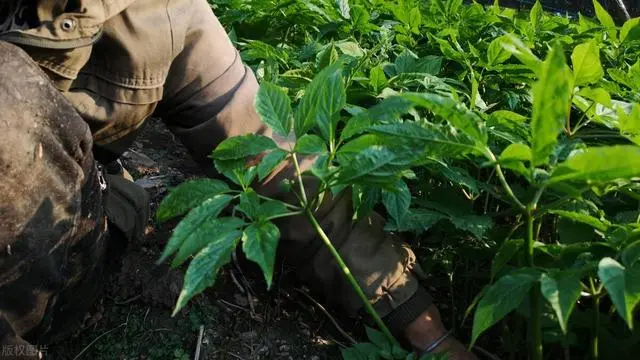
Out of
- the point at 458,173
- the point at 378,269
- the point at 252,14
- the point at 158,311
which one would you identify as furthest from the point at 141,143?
the point at 458,173

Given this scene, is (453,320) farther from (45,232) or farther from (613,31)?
(613,31)

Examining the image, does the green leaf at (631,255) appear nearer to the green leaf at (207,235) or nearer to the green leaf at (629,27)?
the green leaf at (207,235)

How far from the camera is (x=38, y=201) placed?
3.89 feet

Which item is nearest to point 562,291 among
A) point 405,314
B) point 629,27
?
point 405,314

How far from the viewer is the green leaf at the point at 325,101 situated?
1048 mm

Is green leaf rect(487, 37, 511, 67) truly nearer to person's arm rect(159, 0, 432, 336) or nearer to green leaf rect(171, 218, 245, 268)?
person's arm rect(159, 0, 432, 336)

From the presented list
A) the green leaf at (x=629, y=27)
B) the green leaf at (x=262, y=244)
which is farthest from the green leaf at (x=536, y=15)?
the green leaf at (x=262, y=244)

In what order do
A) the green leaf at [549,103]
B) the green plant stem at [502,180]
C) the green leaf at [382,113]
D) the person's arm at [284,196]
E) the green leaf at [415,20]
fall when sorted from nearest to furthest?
the green leaf at [549,103] → the green plant stem at [502,180] → the green leaf at [382,113] → the person's arm at [284,196] → the green leaf at [415,20]

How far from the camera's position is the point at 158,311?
1538mm

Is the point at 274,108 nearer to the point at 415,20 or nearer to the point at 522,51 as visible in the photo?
the point at 522,51

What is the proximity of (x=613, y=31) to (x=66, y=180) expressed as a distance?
156 cm

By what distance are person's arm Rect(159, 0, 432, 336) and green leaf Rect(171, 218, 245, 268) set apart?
44 centimetres

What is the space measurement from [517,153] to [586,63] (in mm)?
321

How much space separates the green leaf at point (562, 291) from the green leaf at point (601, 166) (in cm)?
12
